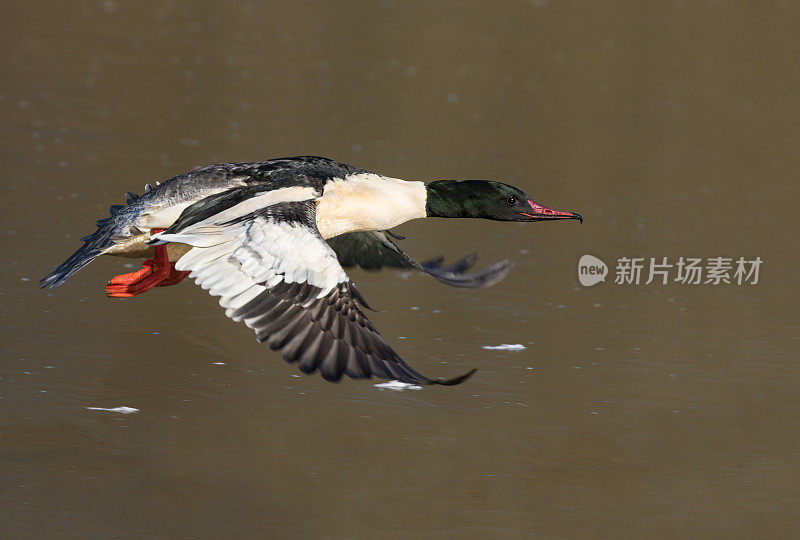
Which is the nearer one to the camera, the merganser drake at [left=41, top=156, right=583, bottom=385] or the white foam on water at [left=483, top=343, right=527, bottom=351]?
the merganser drake at [left=41, top=156, right=583, bottom=385]

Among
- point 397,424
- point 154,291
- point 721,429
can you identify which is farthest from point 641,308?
point 154,291

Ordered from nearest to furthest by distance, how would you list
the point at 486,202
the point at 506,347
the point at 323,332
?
1. the point at 323,332
2. the point at 486,202
3. the point at 506,347

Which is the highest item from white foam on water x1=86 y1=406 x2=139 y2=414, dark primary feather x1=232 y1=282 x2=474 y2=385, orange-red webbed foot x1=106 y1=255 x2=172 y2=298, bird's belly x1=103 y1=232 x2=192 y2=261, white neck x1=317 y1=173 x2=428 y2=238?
white neck x1=317 y1=173 x2=428 y2=238

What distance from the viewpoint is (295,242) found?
4.52m

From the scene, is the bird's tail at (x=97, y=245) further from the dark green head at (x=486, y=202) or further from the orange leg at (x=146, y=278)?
the dark green head at (x=486, y=202)

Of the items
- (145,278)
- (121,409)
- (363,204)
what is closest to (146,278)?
(145,278)

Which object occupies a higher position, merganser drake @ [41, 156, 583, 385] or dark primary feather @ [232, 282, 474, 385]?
merganser drake @ [41, 156, 583, 385]

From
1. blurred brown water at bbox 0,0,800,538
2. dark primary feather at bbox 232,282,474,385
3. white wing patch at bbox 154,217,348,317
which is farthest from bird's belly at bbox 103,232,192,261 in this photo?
dark primary feather at bbox 232,282,474,385

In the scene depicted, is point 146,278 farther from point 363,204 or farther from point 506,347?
point 506,347

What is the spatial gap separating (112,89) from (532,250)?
15.2ft

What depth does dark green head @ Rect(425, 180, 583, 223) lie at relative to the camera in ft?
18.7

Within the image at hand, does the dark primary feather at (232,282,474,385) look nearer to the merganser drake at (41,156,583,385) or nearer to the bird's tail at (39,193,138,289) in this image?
the merganser drake at (41,156,583,385)

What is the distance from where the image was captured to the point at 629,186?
29.7 ft

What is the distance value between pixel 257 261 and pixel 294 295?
203 mm
